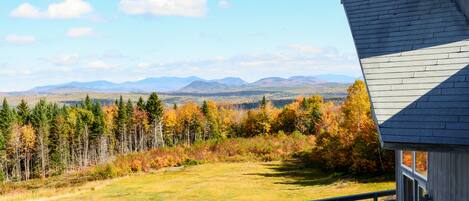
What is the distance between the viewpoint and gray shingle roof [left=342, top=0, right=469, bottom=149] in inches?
190

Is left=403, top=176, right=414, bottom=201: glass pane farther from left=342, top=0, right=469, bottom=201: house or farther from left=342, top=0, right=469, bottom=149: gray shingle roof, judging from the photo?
left=342, top=0, right=469, bottom=149: gray shingle roof

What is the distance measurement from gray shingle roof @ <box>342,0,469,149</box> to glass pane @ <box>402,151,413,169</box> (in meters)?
2.25

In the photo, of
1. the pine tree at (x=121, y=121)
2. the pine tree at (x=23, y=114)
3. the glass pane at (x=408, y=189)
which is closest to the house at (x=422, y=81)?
the glass pane at (x=408, y=189)

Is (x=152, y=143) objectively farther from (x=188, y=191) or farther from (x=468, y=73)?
(x=468, y=73)

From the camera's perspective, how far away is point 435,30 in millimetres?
6316

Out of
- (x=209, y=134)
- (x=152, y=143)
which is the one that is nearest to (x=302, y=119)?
(x=209, y=134)

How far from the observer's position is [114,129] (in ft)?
245

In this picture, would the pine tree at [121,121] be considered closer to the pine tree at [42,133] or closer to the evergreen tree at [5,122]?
the pine tree at [42,133]

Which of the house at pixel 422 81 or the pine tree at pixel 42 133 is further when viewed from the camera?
the pine tree at pixel 42 133

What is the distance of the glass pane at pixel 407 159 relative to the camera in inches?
310

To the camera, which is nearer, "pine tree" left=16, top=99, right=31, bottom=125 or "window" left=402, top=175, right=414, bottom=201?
"window" left=402, top=175, right=414, bottom=201

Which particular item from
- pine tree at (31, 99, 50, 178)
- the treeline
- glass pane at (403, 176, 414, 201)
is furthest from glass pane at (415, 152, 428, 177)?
pine tree at (31, 99, 50, 178)

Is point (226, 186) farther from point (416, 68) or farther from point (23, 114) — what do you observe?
point (23, 114)

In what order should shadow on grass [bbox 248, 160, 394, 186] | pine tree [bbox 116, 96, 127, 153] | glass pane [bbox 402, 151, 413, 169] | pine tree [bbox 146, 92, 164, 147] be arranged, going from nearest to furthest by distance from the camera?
glass pane [bbox 402, 151, 413, 169] → shadow on grass [bbox 248, 160, 394, 186] → pine tree [bbox 116, 96, 127, 153] → pine tree [bbox 146, 92, 164, 147]
